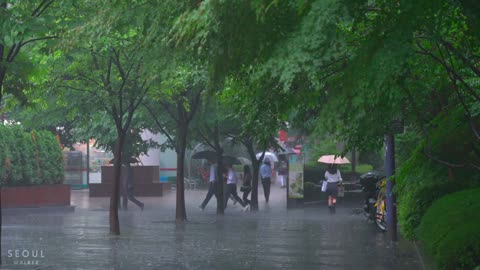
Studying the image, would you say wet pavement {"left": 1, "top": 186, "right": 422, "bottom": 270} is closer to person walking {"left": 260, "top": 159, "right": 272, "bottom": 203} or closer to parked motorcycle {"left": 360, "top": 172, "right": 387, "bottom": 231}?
parked motorcycle {"left": 360, "top": 172, "right": 387, "bottom": 231}

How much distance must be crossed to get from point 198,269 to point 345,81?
269 inches

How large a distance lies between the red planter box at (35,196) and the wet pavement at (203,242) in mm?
1126

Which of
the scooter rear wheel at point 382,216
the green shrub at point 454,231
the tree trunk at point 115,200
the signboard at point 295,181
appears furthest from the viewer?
the signboard at point 295,181

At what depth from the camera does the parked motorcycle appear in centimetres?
2112

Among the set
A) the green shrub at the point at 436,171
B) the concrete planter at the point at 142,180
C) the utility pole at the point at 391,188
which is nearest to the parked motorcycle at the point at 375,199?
the utility pole at the point at 391,188

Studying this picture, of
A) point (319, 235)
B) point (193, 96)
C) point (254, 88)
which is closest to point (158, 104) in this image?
point (193, 96)

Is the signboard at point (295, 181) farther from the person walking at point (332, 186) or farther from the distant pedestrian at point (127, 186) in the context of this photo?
the distant pedestrian at point (127, 186)

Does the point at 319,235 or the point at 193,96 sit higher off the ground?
the point at 193,96

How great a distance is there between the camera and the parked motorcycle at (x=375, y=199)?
69.3ft

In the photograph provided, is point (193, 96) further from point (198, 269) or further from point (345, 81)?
point (345, 81)

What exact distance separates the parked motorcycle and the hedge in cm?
1273

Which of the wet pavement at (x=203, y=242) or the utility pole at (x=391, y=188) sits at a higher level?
the utility pole at (x=391, y=188)

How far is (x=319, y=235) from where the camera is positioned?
20.3m

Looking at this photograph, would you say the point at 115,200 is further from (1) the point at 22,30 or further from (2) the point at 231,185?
(2) the point at 231,185
